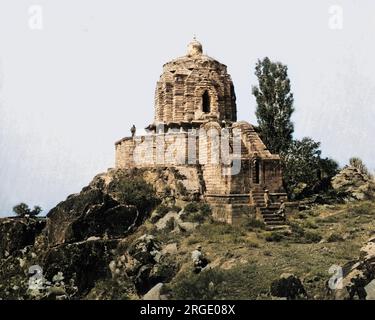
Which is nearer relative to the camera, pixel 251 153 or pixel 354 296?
pixel 354 296

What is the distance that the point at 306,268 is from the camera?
49.9 feet

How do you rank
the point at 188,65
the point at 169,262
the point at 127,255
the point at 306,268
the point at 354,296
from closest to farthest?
the point at 354,296
the point at 306,268
the point at 169,262
the point at 127,255
the point at 188,65

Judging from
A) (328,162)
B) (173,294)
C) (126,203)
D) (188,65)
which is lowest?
(173,294)

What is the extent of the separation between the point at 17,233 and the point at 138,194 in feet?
23.5

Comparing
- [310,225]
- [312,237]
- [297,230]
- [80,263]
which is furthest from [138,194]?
[312,237]

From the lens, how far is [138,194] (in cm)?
2316

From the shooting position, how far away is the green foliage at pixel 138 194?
23.0 m

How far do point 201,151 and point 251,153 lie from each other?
289 centimetres

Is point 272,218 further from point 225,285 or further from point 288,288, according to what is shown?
point 288,288

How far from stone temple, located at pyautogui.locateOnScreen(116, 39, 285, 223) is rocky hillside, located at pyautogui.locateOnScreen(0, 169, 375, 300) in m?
0.91
